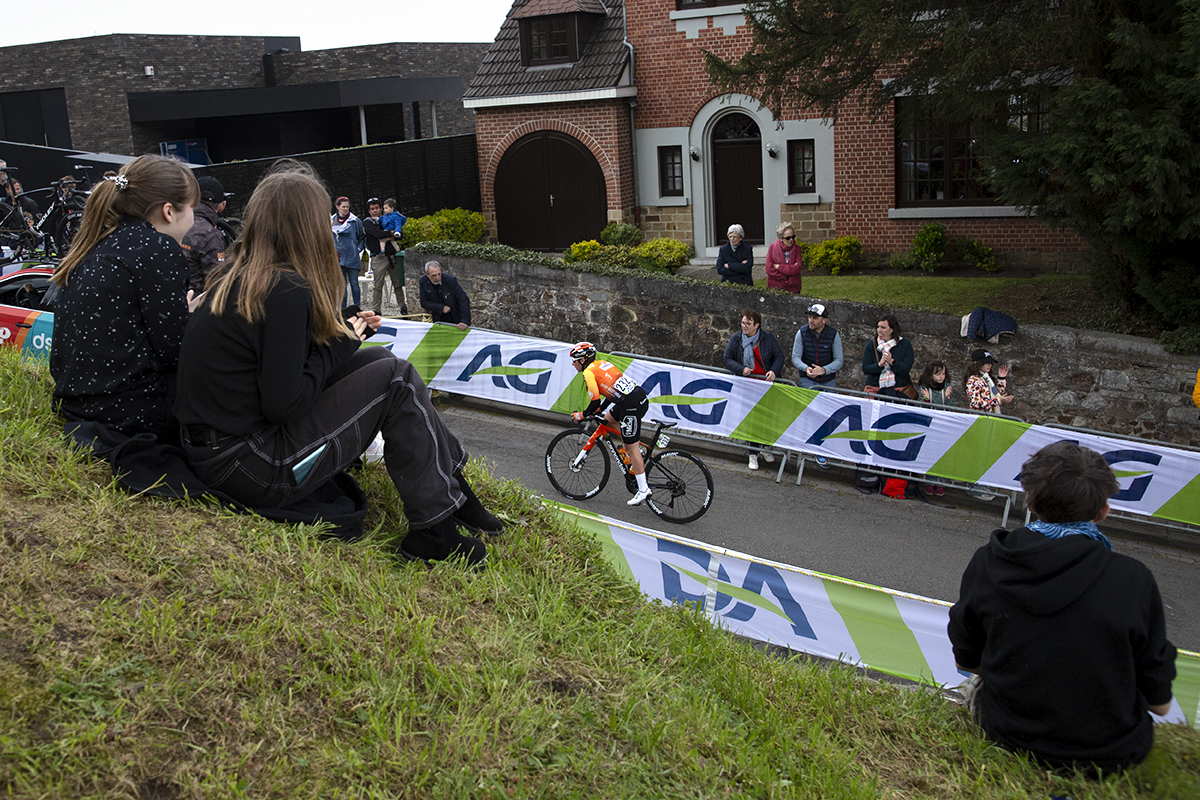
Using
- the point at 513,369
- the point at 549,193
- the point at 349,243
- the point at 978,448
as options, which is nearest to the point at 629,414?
the point at 513,369

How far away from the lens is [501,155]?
2486 cm

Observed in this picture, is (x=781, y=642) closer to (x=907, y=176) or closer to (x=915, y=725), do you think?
(x=915, y=725)

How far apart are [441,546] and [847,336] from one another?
10551mm

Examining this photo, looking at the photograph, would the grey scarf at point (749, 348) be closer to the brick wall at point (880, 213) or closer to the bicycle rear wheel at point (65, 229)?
the brick wall at point (880, 213)

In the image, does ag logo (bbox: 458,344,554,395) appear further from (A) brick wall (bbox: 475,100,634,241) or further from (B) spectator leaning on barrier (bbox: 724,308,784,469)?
(A) brick wall (bbox: 475,100,634,241)

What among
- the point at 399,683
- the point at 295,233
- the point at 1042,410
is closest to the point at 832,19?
the point at 1042,410

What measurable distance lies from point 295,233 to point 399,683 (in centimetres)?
183

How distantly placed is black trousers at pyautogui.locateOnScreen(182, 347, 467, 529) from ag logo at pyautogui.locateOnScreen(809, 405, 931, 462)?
27.1 ft

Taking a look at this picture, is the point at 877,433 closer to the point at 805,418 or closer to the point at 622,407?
the point at 805,418

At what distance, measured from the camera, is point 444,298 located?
14.7m

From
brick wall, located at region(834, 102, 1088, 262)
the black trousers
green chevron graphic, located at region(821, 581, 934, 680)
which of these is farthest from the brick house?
the black trousers

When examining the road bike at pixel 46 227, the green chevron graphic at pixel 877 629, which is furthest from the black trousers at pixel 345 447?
the road bike at pixel 46 227

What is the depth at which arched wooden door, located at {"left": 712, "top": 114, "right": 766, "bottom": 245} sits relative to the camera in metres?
22.5

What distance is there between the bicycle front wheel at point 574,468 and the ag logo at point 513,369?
2140mm
